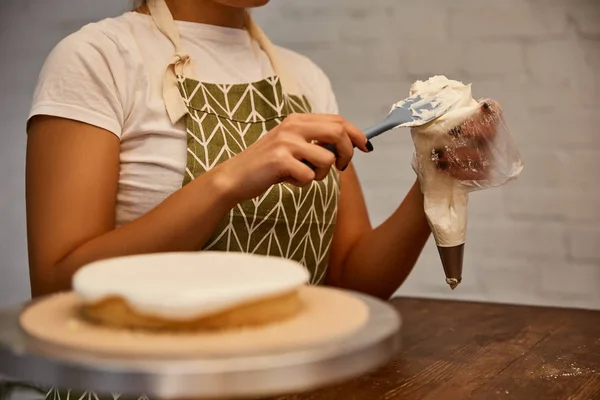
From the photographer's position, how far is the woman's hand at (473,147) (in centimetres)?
107

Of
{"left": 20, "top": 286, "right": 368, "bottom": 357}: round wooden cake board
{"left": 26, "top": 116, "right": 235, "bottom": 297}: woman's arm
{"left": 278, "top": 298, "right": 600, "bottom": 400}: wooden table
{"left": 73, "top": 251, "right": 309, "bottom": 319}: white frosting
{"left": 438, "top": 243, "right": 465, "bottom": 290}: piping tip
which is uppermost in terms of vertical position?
{"left": 73, "top": 251, "right": 309, "bottom": 319}: white frosting

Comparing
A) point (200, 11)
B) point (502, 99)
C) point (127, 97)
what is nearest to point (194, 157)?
point (127, 97)

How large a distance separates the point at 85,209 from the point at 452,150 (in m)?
0.47

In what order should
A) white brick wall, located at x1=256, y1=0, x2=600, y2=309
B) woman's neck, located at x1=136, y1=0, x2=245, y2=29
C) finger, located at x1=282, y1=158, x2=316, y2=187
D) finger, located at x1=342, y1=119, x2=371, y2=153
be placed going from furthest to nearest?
white brick wall, located at x1=256, y1=0, x2=600, y2=309
woman's neck, located at x1=136, y1=0, x2=245, y2=29
finger, located at x1=342, y1=119, x2=371, y2=153
finger, located at x1=282, y1=158, x2=316, y2=187

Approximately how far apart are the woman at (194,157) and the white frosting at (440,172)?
3 centimetres

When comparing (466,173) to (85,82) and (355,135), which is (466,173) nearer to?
(355,135)

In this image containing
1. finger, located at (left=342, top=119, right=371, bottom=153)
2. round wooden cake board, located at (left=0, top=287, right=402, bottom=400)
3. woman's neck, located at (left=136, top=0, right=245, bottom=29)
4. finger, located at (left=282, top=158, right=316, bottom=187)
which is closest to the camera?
round wooden cake board, located at (left=0, top=287, right=402, bottom=400)

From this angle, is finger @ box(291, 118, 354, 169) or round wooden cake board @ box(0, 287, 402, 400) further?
finger @ box(291, 118, 354, 169)

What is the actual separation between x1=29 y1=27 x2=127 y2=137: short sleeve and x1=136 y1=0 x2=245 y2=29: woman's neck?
0.51 ft

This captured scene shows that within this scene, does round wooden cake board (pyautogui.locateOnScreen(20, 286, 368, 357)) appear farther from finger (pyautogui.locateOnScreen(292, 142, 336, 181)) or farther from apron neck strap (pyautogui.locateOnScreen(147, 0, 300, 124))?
apron neck strap (pyautogui.locateOnScreen(147, 0, 300, 124))

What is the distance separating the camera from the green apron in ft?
3.68

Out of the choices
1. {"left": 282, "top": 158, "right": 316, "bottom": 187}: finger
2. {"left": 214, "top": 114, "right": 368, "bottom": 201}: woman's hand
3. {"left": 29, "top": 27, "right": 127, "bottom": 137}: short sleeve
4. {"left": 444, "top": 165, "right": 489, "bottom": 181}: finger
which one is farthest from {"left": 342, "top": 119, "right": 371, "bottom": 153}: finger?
{"left": 29, "top": 27, "right": 127, "bottom": 137}: short sleeve

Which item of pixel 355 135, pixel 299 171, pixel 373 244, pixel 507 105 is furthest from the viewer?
pixel 507 105

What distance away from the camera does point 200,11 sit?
1.24 metres
